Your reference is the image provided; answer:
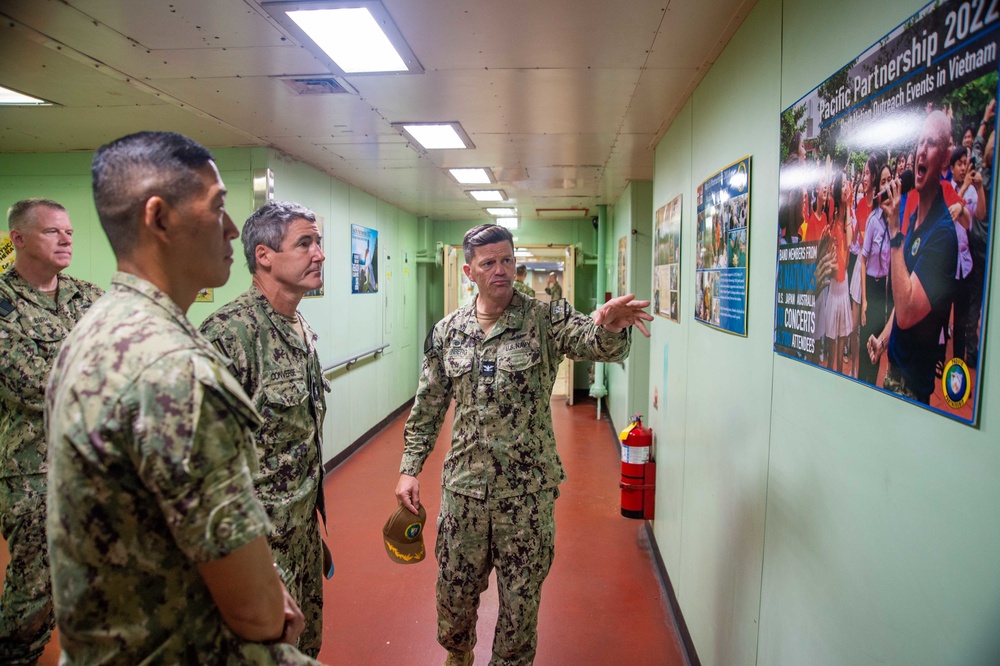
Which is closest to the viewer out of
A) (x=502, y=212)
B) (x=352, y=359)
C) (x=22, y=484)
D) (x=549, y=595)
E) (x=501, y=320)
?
(x=501, y=320)

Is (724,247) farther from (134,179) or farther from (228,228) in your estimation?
(134,179)

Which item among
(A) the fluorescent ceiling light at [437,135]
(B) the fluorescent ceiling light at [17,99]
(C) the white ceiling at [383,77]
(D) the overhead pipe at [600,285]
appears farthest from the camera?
(D) the overhead pipe at [600,285]

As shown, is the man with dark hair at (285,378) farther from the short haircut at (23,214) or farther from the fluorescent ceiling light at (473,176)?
the fluorescent ceiling light at (473,176)

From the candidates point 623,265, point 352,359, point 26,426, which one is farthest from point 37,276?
point 623,265

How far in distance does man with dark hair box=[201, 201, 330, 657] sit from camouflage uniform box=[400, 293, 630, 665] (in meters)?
0.48

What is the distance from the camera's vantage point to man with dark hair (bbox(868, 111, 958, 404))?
0.83 metres

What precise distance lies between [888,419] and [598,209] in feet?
20.7

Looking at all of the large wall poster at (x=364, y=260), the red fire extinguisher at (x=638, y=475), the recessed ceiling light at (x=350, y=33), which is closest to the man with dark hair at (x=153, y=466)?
the recessed ceiling light at (x=350, y=33)

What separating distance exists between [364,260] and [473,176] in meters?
1.50

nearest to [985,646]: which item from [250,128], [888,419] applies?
[888,419]

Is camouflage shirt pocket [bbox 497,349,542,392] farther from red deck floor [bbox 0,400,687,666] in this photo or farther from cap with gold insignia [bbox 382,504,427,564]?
red deck floor [bbox 0,400,687,666]

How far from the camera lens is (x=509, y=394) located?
200 cm

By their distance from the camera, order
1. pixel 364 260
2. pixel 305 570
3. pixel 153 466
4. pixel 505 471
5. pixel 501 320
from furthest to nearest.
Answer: pixel 364 260 < pixel 501 320 < pixel 505 471 < pixel 305 570 < pixel 153 466

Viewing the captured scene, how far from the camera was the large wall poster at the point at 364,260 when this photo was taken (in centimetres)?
532
